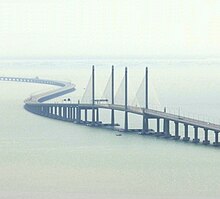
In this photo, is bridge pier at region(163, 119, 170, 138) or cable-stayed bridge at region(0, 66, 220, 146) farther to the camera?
bridge pier at region(163, 119, 170, 138)

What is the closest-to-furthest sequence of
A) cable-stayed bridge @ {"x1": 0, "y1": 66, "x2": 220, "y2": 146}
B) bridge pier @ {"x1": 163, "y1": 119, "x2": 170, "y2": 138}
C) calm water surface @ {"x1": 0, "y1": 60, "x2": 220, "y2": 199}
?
1. calm water surface @ {"x1": 0, "y1": 60, "x2": 220, "y2": 199}
2. cable-stayed bridge @ {"x1": 0, "y1": 66, "x2": 220, "y2": 146}
3. bridge pier @ {"x1": 163, "y1": 119, "x2": 170, "y2": 138}

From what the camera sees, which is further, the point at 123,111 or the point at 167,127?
the point at 123,111

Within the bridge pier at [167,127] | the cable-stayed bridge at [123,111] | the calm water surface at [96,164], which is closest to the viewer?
the calm water surface at [96,164]

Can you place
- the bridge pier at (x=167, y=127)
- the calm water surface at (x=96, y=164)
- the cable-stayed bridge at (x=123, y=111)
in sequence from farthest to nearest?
1. the bridge pier at (x=167, y=127)
2. the cable-stayed bridge at (x=123, y=111)
3. the calm water surface at (x=96, y=164)

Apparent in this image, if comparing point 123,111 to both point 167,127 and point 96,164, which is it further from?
point 96,164

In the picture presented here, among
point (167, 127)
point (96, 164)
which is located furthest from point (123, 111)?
point (96, 164)

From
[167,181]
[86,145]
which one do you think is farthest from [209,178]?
[86,145]

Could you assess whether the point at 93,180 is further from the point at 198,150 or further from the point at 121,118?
the point at 121,118

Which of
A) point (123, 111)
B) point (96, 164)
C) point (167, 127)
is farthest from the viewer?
point (123, 111)

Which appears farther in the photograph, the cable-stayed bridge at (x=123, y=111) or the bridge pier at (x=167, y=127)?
the bridge pier at (x=167, y=127)

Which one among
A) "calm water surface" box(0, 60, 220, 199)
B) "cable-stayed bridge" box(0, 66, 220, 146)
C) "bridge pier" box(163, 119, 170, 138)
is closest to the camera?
"calm water surface" box(0, 60, 220, 199)

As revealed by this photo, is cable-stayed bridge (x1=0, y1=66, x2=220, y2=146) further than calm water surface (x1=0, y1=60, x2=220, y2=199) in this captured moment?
Yes
